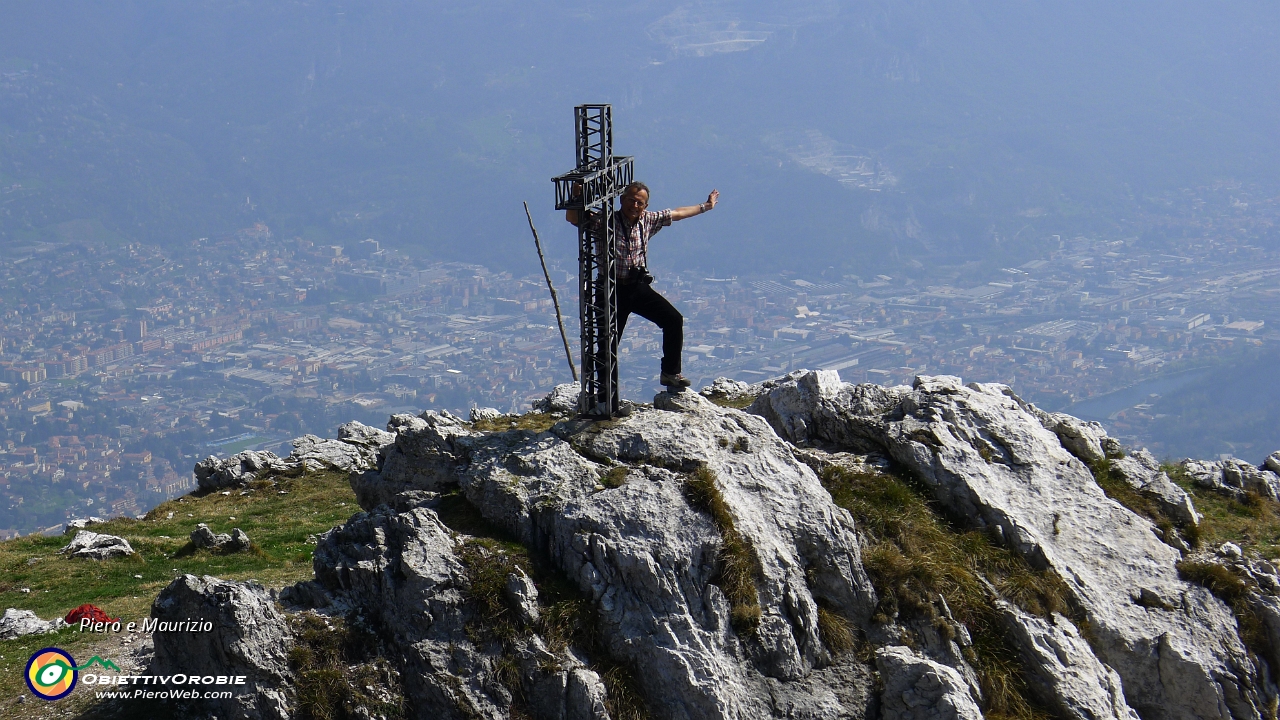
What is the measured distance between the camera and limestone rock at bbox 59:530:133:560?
23250 millimetres

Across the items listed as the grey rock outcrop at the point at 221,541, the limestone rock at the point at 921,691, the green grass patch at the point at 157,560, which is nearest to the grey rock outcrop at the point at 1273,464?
the limestone rock at the point at 921,691

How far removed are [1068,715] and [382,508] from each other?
1055cm

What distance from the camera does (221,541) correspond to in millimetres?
23359

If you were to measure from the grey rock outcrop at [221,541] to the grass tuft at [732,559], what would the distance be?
11875 mm

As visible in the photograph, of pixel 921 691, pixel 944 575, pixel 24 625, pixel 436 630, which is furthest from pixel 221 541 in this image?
pixel 921 691

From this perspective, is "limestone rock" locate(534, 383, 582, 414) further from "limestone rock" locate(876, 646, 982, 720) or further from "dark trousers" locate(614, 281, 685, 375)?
"limestone rock" locate(876, 646, 982, 720)

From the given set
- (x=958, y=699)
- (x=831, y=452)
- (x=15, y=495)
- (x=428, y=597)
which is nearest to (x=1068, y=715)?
(x=958, y=699)

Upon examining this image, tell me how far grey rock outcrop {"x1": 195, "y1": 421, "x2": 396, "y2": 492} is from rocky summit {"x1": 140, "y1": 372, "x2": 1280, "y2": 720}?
43.2 ft

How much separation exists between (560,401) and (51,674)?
16.6 meters

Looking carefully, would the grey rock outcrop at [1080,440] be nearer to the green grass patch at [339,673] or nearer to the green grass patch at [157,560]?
the green grass patch at [339,673]

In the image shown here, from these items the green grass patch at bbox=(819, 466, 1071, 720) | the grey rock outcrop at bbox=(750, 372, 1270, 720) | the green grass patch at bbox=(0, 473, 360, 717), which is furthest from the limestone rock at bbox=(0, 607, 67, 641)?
the grey rock outcrop at bbox=(750, 372, 1270, 720)

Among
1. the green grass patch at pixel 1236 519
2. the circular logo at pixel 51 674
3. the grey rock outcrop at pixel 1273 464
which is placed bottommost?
the circular logo at pixel 51 674

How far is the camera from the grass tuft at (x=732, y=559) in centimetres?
1474

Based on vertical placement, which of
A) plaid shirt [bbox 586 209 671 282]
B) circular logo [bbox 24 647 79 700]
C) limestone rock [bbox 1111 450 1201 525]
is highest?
plaid shirt [bbox 586 209 671 282]
